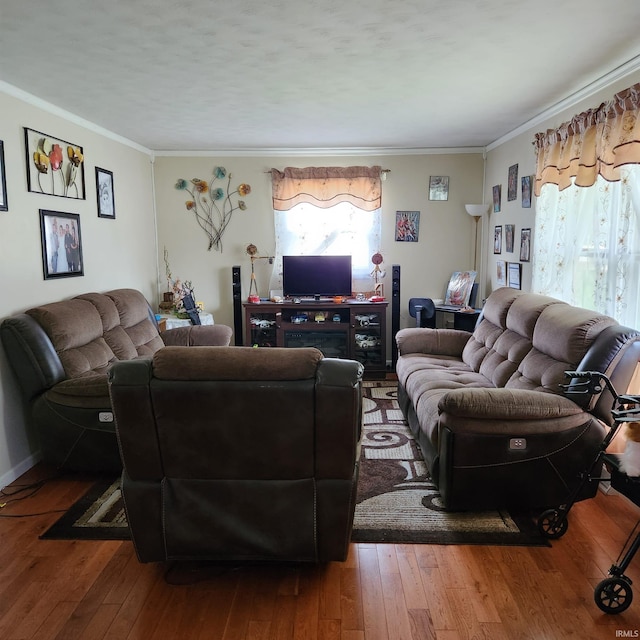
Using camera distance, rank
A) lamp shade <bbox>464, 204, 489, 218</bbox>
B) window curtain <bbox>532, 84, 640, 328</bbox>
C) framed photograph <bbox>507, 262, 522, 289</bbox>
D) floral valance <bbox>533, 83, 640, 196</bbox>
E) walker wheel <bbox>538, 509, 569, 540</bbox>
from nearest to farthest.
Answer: walker wheel <bbox>538, 509, 569, 540</bbox>
floral valance <bbox>533, 83, 640, 196</bbox>
window curtain <bbox>532, 84, 640, 328</bbox>
framed photograph <bbox>507, 262, 522, 289</bbox>
lamp shade <bbox>464, 204, 489, 218</bbox>

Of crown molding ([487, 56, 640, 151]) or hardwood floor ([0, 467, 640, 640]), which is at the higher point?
crown molding ([487, 56, 640, 151])

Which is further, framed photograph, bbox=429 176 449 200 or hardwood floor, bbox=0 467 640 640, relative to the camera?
framed photograph, bbox=429 176 449 200

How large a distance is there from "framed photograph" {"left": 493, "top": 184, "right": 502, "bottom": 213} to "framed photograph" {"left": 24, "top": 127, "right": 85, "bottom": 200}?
3751 millimetres

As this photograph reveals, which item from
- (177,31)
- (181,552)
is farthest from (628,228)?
(181,552)

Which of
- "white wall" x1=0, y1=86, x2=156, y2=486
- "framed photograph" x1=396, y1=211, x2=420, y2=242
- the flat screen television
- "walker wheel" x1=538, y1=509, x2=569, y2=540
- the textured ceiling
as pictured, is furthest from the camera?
"framed photograph" x1=396, y1=211, x2=420, y2=242

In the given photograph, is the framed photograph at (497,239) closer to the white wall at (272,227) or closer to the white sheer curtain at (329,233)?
the white wall at (272,227)

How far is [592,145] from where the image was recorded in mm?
3248

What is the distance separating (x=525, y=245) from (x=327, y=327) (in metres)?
2.08

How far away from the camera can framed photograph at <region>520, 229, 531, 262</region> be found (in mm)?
4363

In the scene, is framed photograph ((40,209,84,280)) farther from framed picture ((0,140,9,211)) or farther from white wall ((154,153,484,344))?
white wall ((154,153,484,344))

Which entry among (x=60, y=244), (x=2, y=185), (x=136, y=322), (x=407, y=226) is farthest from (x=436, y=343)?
(x=2, y=185)

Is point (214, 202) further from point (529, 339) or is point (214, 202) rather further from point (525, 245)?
point (529, 339)

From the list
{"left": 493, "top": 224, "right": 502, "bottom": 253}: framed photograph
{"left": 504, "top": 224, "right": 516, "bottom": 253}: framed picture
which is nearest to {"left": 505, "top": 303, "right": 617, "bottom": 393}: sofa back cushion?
{"left": 504, "top": 224, "right": 516, "bottom": 253}: framed picture

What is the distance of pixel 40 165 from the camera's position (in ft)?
11.5
